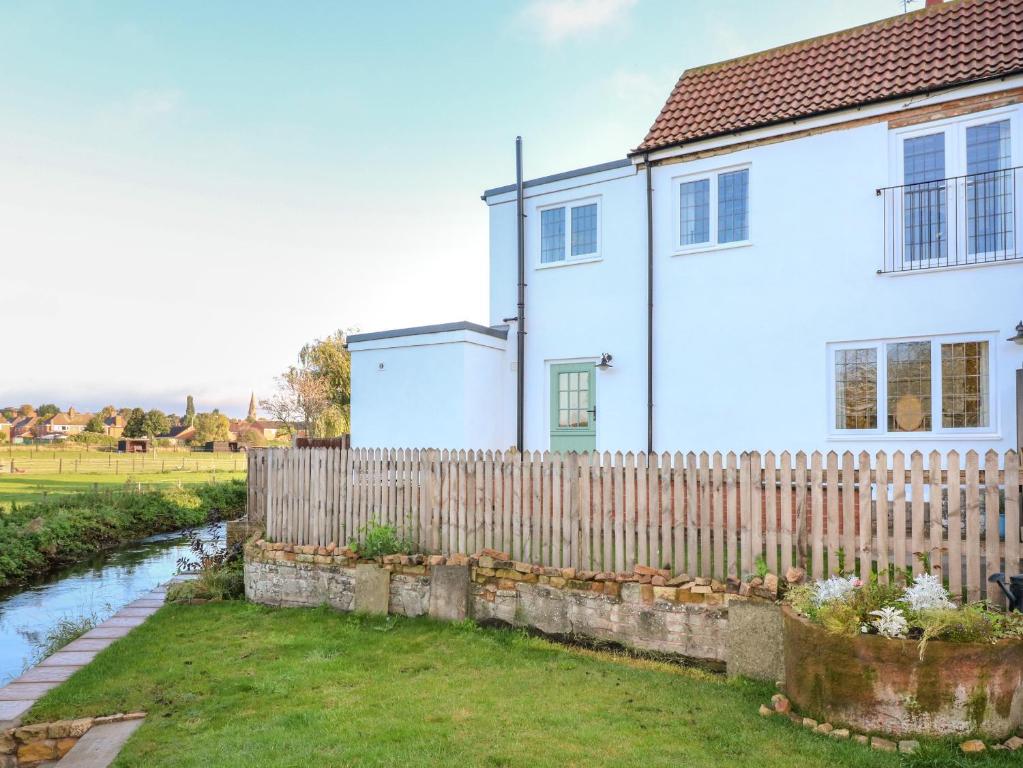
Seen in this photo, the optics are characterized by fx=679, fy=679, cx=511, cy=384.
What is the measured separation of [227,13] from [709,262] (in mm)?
10998

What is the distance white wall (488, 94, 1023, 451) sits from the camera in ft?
31.3

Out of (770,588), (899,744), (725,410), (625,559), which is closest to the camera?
(899,744)

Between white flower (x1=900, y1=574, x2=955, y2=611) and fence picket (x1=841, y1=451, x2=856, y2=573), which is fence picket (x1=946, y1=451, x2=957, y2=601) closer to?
fence picket (x1=841, y1=451, x2=856, y2=573)

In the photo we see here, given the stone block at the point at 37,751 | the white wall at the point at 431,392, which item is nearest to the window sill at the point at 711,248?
the white wall at the point at 431,392

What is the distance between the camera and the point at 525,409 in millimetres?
12922

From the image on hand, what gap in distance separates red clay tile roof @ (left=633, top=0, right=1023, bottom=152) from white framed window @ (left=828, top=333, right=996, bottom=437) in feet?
11.9

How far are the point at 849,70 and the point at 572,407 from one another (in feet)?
23.3

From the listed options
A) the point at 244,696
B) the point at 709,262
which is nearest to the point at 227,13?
the point at 709,262

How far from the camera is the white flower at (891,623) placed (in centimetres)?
424

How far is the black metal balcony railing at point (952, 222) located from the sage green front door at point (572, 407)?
16.5 feet

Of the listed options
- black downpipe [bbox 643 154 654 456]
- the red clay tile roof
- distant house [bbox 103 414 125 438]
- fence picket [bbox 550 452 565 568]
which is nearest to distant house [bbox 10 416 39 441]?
distant house [bbox 103 414 125 438]

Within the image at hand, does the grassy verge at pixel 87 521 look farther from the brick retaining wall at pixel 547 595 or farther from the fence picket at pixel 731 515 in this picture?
the fence picket at pixel 731 515

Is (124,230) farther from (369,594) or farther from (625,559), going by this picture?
(625,559)

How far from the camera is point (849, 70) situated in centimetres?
1080
